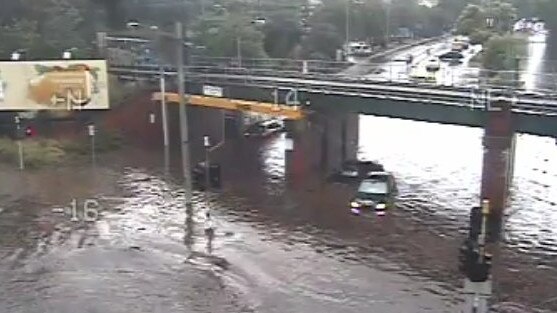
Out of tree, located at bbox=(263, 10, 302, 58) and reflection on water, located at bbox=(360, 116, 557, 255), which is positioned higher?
tree, located at bbox=(263, 10, 302, 58)

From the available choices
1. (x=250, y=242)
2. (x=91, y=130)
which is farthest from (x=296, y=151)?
(x=250, y=242)

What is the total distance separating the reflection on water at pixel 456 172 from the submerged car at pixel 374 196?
802mm

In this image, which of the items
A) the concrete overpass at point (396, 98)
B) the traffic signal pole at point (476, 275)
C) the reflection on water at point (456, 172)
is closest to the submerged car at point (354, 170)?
the reflection on water at point (456, 172)

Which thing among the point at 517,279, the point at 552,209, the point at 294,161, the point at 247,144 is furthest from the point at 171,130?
the point at 517,279

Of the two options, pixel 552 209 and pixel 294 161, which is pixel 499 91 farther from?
pixel 294 161

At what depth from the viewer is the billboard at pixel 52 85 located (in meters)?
38.2

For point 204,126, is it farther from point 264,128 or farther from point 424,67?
point 424,67

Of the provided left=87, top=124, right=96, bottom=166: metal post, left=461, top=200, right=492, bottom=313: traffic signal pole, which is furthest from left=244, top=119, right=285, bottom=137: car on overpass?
left=461, top=200, right=492, bottom=313: traffic signal pole

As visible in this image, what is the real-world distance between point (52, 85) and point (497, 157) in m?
22.2

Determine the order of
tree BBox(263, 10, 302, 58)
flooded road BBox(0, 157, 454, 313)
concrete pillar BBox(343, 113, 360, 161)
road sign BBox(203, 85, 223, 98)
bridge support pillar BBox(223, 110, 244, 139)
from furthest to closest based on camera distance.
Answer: tree BBox(263, 10, 302, 58)
bridge support pillar BBox(223, 110, 244, 139)
concrete pillar BBox(343, 113, 360, 161)
road sign BBox(203, 85, 223, 98)
flooded road BBox(0, 157, 454, 313)

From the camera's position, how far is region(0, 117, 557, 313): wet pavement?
70.7 ft

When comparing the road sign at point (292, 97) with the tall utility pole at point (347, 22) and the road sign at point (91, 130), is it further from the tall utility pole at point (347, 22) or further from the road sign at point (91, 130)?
the tall utility pole at point (347, 22)

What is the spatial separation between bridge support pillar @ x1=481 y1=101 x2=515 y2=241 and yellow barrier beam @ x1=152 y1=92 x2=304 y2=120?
9.88 m

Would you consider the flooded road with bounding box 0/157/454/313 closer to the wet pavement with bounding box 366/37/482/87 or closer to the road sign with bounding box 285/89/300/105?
the road sign with bounding box 285/89/300/105
